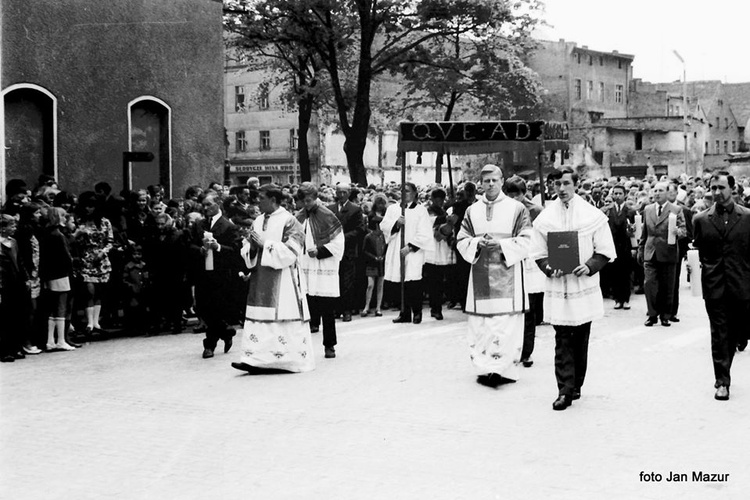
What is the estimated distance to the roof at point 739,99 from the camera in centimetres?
9981

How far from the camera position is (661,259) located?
15.6 meters

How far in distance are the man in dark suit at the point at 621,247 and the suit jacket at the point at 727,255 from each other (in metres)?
7.98

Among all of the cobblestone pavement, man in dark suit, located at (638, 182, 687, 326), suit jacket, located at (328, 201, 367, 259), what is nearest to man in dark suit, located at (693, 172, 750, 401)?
the cobblestone pavement

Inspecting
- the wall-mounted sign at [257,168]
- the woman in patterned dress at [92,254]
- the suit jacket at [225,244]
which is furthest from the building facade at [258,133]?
the suit jacket at [225,244]

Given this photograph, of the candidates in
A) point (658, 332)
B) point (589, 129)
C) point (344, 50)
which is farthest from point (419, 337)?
point (589, 129)

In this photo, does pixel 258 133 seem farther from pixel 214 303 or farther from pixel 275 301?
pixel 275 301

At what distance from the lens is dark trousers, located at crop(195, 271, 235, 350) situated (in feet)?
41.7

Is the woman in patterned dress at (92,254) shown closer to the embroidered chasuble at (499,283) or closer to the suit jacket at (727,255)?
the embroidered chasuble at (499,283)

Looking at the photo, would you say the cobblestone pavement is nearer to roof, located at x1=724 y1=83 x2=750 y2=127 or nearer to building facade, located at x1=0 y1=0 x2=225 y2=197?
building facade, located at x1=0 y1=0 x2=225 y2=197

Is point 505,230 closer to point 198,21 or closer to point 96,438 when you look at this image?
point 96,438

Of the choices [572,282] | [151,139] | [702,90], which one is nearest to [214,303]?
[572,282]

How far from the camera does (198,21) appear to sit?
23.4 metres

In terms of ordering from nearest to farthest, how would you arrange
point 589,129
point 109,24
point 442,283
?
point 442,283
point 109,24
point 589,129

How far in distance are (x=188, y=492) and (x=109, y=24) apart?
15912 mm
